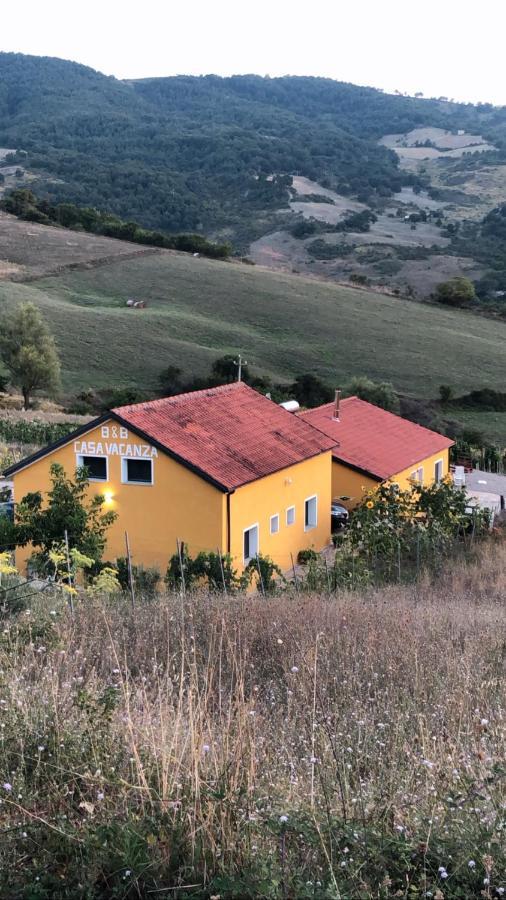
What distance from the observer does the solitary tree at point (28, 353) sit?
48.4 meters

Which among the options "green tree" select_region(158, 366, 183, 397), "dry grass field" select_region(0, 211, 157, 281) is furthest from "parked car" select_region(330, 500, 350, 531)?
"dry grass field" select_region(0, 211, 157, 281)

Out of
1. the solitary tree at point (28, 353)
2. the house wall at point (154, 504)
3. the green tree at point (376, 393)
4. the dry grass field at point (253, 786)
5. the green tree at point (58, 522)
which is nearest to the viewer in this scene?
the dry grass field at point (253, 786)

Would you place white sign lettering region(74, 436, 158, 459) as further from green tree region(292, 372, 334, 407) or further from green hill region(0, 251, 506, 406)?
green hill region(0, 251, 506, 406)

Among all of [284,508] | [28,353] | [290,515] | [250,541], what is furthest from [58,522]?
[28,353]

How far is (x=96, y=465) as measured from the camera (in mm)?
22109

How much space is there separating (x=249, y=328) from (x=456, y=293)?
25177mm

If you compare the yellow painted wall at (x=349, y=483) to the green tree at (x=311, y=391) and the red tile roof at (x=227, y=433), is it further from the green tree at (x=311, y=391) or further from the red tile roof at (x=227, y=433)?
the green tree at (x=311, y=391)

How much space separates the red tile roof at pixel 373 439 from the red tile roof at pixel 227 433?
2.33 meters

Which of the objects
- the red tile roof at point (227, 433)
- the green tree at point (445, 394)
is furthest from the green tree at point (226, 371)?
the red tile roof at point (227, 433)

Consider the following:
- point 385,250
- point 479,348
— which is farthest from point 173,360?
point 385,250

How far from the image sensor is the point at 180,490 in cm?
2102

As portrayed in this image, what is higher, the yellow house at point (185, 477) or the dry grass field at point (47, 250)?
the dry grass field at point (47, 250)

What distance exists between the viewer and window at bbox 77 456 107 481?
72.0 feet

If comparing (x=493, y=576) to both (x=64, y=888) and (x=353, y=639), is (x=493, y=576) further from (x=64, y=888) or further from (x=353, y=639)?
(x=64, y=888)
